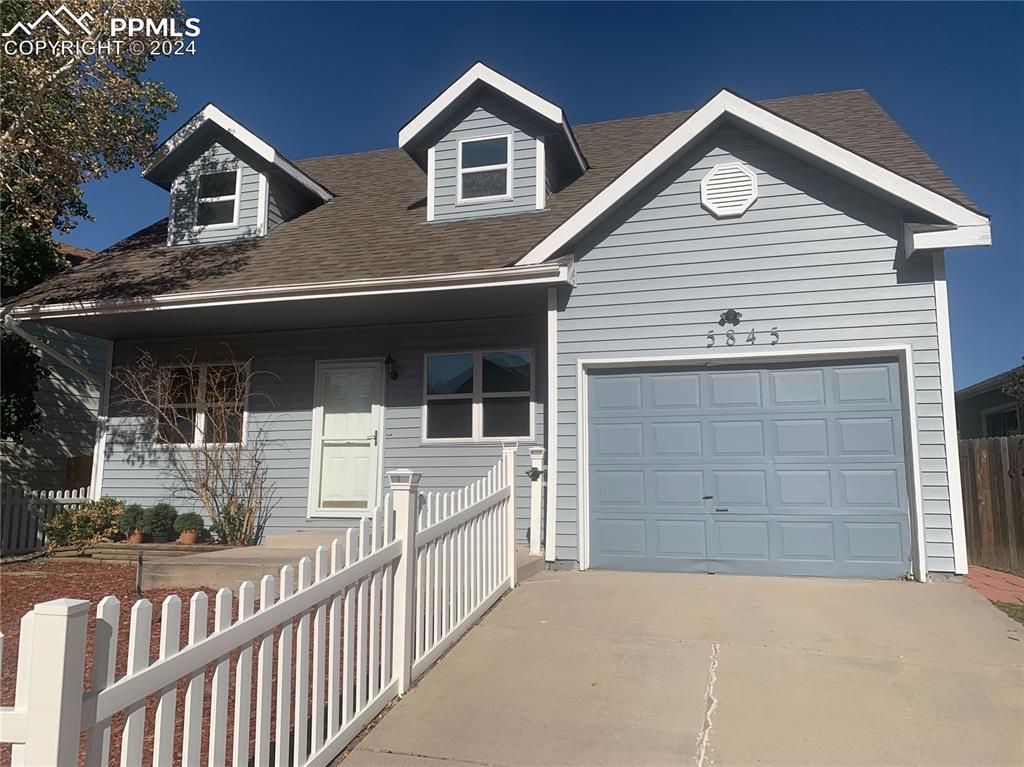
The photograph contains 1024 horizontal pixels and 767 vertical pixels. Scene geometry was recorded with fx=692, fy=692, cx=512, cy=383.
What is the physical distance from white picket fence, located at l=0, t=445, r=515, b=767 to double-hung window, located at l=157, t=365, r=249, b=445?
17.3ft

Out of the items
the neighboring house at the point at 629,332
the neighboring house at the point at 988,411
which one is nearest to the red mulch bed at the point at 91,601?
the neighboring house at the point at 629,332

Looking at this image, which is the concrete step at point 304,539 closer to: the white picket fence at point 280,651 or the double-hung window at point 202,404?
the double-hung window at point 202,404

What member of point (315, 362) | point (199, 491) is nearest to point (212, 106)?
point (315, 362)

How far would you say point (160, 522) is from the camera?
30.9ft

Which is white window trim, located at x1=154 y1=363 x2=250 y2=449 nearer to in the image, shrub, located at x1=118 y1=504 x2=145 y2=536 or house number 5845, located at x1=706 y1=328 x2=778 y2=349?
shrub, located at x1=118 y1=504 x2=145 y2=536

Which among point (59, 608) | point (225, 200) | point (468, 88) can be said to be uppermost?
point (468, 88)

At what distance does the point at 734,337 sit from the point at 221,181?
27.3 ft

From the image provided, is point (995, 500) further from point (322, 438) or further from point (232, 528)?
point (232, 528)

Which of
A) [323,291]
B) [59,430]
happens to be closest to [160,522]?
[323,291]

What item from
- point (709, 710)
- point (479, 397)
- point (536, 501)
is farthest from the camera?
point (479, 397)

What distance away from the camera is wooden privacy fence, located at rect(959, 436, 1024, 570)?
26.6 feet

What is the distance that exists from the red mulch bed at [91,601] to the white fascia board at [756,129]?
192 inches

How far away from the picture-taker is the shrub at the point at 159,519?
9359 millimetres

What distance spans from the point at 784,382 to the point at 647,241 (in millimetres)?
2068
